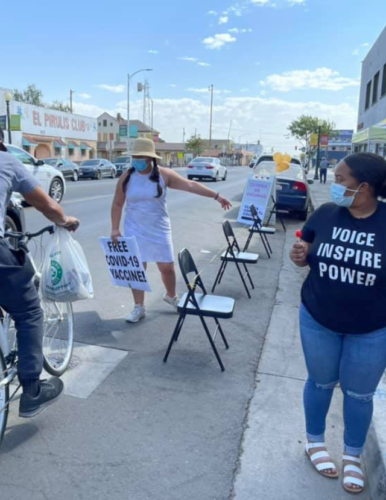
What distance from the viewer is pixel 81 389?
346cm

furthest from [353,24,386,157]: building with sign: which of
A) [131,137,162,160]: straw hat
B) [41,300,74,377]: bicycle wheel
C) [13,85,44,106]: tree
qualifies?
[13,85,44,106]: tree

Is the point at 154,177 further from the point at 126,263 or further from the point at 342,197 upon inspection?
the point at 342,197

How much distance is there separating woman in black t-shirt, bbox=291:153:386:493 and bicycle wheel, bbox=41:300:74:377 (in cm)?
201

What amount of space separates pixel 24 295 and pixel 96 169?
29.1 meters

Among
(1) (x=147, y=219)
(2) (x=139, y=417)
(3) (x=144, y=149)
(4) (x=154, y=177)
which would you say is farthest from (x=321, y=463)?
(3) (x=144, y=149)

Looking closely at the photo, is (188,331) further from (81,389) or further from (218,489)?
(218,489)

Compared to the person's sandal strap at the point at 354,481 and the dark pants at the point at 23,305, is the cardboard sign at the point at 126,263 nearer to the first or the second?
the dark pants at the point at 23,305

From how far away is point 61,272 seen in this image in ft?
10.5

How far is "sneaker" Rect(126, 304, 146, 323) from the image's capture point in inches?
187

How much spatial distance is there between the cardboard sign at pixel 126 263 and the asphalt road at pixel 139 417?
1.56ft

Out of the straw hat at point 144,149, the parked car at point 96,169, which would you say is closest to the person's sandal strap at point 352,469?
the straw hat at point 144,149

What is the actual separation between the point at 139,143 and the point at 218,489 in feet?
10.1

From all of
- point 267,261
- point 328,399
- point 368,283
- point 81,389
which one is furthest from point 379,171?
point 267,261

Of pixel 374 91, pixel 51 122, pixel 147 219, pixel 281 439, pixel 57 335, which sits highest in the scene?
pixel 374 91
